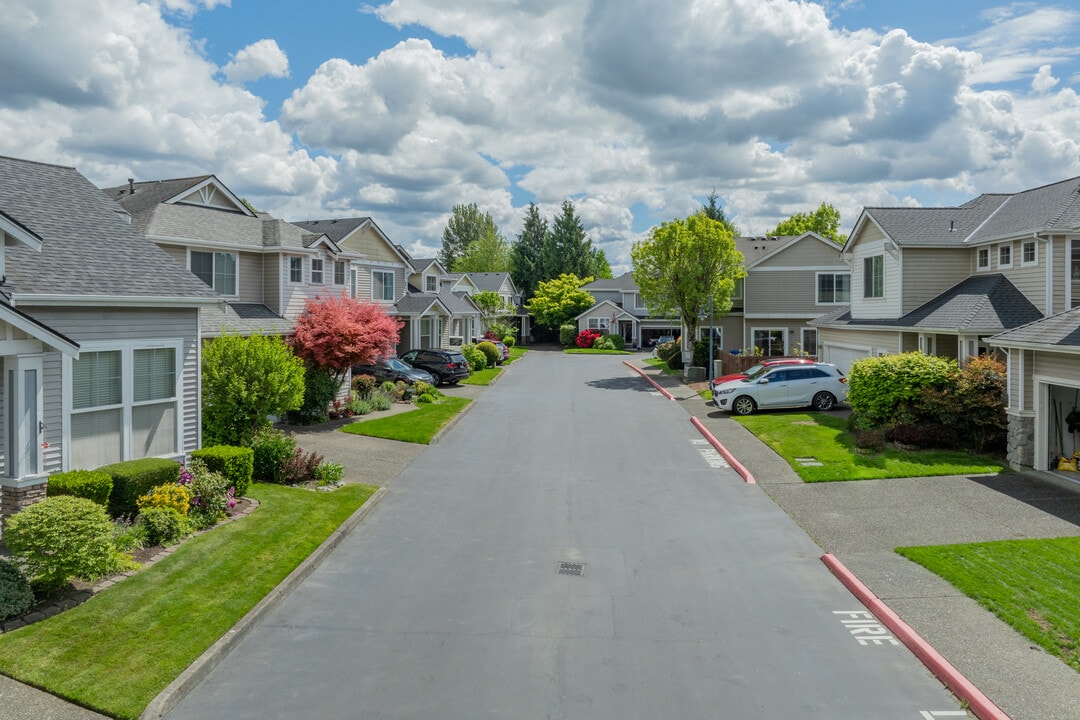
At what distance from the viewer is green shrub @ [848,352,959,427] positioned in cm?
2031

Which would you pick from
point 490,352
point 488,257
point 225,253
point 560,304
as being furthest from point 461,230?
point 225,253

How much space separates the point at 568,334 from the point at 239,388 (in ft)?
188

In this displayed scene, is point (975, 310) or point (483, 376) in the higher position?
point (975, 310)

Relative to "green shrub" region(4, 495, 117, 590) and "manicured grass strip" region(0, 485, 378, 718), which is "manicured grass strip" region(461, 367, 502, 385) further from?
"green shrub" region(4, 495, 117, 590)

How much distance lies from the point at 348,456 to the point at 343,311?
7.29 m

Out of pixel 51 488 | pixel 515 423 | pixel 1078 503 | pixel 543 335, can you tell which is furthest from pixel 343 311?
pixel 543 335

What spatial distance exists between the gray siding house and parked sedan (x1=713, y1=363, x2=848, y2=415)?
731 inches

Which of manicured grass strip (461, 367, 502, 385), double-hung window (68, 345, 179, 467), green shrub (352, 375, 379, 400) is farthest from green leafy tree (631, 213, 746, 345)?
double-hung window (68, 345, 179, 467)

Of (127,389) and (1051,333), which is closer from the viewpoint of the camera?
(127,389)

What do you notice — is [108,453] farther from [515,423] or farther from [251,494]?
[515,423]

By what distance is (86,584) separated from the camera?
1006cm

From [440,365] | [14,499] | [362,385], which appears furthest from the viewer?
[440,365]

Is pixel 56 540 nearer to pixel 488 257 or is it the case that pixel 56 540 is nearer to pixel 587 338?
pixel 587 338

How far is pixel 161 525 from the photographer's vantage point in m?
11.9
